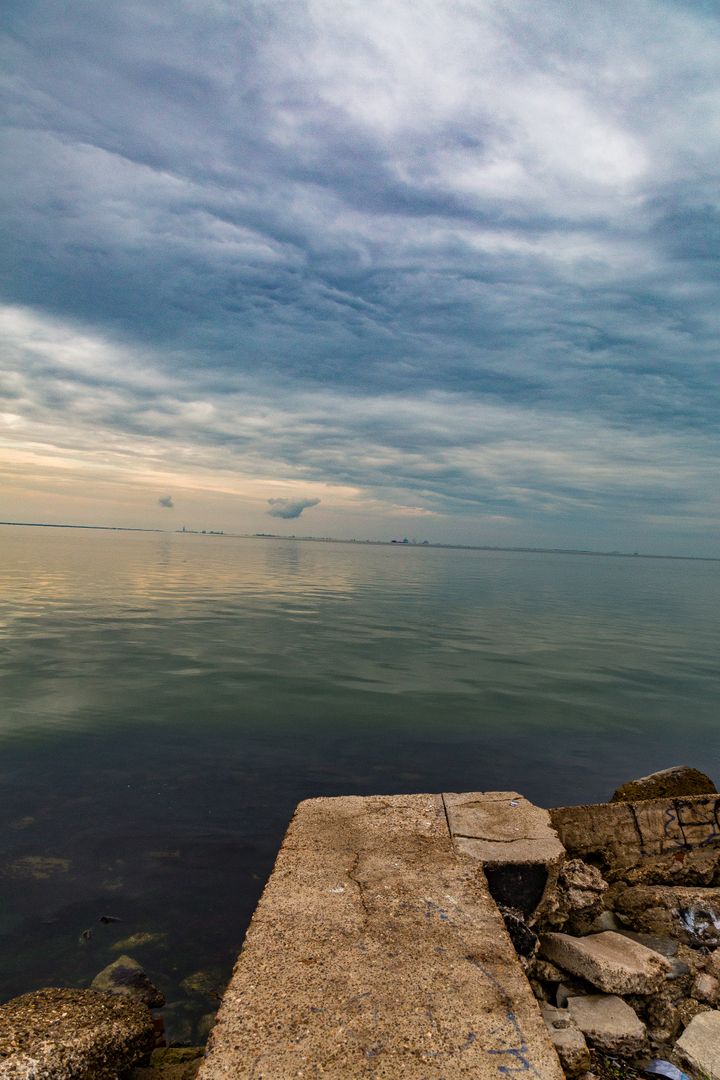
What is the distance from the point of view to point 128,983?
4.35 meters

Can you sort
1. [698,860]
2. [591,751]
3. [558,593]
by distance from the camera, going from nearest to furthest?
[698,860]
[591,751]
[558,593]

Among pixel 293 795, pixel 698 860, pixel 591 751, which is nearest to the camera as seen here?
pixel 698 860

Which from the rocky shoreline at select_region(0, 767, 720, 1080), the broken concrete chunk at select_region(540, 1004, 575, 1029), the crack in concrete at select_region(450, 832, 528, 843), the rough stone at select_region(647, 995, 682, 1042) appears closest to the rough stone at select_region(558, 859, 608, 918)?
the rocky shoreline at select_region(0, 767, 720, 1080)

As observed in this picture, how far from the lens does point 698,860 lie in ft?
16.9

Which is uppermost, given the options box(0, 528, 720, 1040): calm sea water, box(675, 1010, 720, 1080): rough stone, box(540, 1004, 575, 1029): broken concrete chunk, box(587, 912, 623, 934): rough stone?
box(675, 1010, 720, 1080): rough stone

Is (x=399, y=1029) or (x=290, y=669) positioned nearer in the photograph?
(x=399, y=1029)

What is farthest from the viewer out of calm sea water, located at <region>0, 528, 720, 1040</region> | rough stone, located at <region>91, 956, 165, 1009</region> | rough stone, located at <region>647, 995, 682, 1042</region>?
Result: calm sea water, located at <region>0, 528, 720, 1040</region>

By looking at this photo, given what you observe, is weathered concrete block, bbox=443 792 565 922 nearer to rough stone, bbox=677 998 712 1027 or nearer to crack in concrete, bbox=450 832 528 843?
crack in concrete, bbox=450 832 528 843

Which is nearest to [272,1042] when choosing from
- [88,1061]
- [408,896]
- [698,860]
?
[88,1061]

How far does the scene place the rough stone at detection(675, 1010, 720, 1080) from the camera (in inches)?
126

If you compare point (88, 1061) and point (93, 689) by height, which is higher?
point (88, 1061)

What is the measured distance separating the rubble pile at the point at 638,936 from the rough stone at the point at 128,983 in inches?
104

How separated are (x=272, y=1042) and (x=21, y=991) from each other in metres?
2.90

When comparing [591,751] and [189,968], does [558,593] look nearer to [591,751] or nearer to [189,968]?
[591,751]
